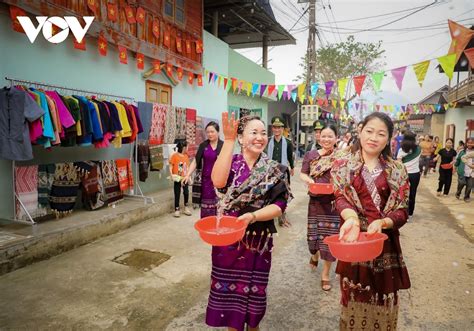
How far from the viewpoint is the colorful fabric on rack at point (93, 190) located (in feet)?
17.1

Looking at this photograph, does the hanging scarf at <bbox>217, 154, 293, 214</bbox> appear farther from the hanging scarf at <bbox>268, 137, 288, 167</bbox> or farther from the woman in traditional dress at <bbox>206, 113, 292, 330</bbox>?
the hanging scarf at <bbox>268, 137, 288, 167</bbox>

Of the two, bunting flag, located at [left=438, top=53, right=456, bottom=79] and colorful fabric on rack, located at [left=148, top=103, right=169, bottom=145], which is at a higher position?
bunting flag, located at [left=438, top=53, right=456, bottom=79]

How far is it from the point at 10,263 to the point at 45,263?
14.6 inches

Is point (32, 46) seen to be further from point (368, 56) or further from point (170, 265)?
point (368, 56)

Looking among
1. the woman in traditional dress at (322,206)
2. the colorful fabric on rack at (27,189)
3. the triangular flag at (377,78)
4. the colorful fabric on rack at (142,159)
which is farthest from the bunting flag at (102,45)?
the triangular flag at (377,78)

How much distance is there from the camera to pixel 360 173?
2.02m

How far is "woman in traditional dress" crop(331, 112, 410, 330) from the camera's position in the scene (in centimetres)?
195

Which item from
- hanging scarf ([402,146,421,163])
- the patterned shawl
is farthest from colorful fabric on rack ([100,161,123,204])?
hanging scarf ([402,146,421,163])

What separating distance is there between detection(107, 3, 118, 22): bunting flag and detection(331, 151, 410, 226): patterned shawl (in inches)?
213

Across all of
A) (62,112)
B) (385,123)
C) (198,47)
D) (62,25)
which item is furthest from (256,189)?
(198,47)

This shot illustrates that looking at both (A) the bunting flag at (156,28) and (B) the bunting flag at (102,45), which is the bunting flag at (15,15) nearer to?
(B) the bunting flag at (102,45)

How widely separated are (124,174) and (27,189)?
1801mm

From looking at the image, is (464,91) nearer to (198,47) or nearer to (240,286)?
(198,47)

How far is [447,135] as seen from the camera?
792 inches
